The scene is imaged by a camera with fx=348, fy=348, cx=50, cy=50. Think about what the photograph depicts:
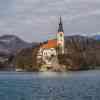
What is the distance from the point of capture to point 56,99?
4819 centimetres

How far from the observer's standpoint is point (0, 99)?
1973 inches

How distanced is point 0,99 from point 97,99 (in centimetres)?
1388

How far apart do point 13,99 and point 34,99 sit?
10.2 ft

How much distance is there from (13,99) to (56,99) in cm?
637

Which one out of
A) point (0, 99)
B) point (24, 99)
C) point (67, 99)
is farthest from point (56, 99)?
point (0, 99)

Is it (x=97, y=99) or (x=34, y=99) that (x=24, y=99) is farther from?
(x=97, y=99)

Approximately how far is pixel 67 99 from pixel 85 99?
2.46 meters

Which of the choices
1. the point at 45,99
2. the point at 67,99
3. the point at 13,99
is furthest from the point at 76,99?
the point at 13,99

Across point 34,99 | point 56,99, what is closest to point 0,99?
point 34,99

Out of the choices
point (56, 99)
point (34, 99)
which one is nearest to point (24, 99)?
point (34, 99)

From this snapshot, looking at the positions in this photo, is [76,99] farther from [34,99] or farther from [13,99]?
[13,99]

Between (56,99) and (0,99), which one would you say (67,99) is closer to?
(56,99)

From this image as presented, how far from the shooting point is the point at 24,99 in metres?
49.5

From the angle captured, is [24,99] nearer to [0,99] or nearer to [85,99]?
[0,99]
